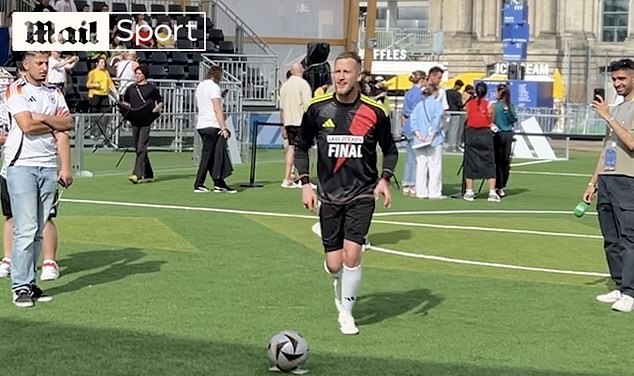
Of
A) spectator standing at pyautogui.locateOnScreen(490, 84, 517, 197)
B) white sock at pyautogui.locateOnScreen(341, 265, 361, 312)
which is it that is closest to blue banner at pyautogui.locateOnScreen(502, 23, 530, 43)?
spectator standing at pyautogui.locateOnScreen(490, 84, 517, 197)

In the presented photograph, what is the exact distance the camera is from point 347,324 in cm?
909

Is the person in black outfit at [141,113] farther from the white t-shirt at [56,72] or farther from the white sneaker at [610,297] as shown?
the white sneaker at [610,297]

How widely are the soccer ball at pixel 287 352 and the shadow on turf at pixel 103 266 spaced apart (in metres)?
3.43

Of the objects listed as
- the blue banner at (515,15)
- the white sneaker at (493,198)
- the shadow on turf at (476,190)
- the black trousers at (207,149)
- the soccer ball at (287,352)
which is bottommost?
the shadow on turf at (476,190)

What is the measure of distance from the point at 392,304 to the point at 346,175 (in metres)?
1.77

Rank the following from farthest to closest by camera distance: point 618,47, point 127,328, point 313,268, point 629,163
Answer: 1. point 618,47
2. point 313,268
3. point 629,163
4. point 127,328

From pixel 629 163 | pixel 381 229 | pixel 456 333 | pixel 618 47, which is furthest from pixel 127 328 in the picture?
pixel 618 47

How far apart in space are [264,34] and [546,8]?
40.7 metres

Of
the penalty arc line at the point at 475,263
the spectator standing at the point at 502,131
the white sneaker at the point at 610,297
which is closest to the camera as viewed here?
the white sneaker at the point at 610,297

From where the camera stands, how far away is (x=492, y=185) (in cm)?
2041

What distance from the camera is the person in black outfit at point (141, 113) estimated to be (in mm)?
21219

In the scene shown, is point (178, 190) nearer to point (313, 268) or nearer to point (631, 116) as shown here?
point (313, 268)


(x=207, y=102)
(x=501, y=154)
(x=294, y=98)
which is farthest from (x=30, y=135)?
(x=501, y=154)

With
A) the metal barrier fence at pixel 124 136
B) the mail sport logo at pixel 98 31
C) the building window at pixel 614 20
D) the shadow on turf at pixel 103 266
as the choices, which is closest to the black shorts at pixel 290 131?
the mail sport logo at pixel 98 31
